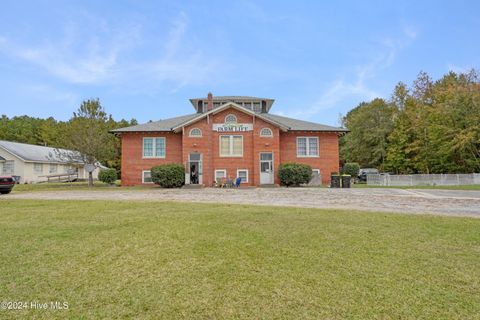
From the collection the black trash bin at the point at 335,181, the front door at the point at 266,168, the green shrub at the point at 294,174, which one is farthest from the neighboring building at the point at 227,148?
the black trash bin at the point at 335,181

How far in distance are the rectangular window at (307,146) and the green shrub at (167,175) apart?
10488 mm

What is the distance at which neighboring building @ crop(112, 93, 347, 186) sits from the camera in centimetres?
2288

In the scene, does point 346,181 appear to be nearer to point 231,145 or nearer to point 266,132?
point 266,132

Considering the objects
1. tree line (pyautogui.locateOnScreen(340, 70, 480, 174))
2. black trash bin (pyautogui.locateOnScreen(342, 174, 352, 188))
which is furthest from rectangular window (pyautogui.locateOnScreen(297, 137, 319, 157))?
tree line (pyautogui.locateOnScreen(340, 70, 480, 174))

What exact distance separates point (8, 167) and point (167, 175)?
83.4 ft

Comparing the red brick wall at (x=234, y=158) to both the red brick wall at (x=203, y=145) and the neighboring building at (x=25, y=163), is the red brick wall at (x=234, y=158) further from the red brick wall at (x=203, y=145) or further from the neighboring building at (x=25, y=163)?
the neighboring building at (x=25, y=163)

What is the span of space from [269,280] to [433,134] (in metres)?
34.5

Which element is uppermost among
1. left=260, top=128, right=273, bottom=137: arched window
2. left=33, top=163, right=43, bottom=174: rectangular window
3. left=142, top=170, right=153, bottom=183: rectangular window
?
left=260, top=128, right=273, bottom=137: arched window

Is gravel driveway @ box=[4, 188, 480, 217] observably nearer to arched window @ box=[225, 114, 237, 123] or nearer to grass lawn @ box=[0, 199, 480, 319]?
grass lawn @ box=[0, 199, 480, 319]

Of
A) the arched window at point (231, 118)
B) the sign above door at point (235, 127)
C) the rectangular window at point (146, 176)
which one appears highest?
the arched window at point (231, 118)

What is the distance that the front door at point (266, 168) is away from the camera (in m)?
Answer: 23.0

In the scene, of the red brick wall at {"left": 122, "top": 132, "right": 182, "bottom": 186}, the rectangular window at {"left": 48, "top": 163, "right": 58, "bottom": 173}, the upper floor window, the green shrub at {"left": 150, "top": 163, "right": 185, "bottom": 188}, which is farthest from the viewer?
the rectangular window at {"left": 48, "top": 163, "right": 58, "bottom": 173}

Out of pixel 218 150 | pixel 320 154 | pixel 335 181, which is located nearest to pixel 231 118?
pixel 218 150

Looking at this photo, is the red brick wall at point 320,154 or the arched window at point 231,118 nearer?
the arched window at point 231,118
